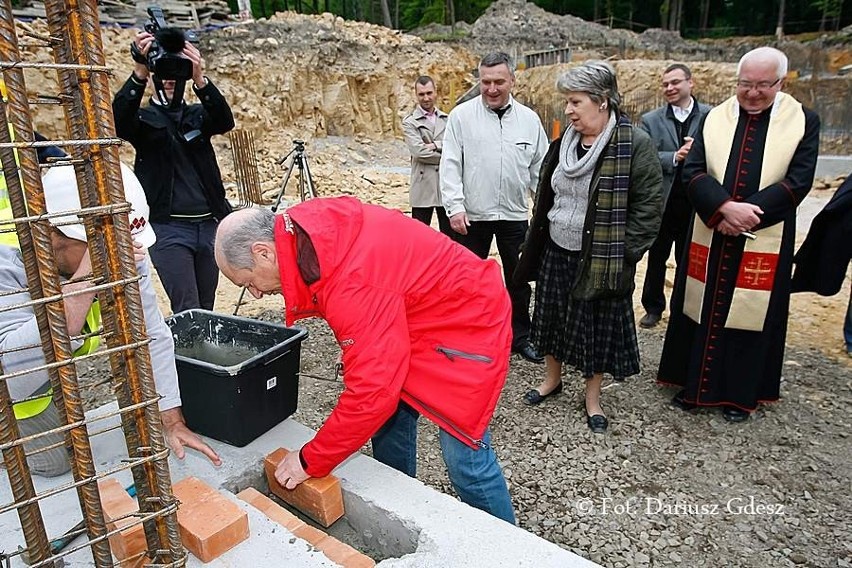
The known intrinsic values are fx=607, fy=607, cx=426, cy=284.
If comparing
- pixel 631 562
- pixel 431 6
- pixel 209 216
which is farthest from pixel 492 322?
pixel 431 6

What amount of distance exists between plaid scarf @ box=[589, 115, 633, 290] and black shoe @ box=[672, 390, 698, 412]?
3.15 feet

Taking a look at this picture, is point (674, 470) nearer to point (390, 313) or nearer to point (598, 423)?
point (598, 423)

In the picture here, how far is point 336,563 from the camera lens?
1649 mm

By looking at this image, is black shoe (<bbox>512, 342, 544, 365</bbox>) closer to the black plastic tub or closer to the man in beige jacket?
the man in beige jacket

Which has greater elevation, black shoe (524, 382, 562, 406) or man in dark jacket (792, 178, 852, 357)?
man in dark jacket (792, 178, 852, 357)

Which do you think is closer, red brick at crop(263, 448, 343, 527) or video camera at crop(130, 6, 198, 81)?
red brick at crop(263, 448, 343, 527)

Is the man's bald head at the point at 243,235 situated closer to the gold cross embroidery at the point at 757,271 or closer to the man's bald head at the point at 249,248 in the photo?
the man's bald head at the point at 249,248

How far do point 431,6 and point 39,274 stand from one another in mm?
43500

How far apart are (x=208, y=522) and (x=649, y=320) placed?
3789mm

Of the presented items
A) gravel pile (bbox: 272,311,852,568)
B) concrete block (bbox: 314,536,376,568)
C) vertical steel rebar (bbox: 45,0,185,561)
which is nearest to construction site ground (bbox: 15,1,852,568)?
gravel pile (bbox: 272,311,852,568)

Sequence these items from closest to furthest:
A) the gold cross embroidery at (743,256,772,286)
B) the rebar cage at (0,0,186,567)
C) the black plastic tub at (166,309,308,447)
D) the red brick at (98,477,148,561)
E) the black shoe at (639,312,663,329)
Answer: the rebar cage at (0,0,186,567), the red brick at (98,477,148,561), the black plastic tub at (166,309,308,447), the gold cross embroidery at (743,256,772,286), the black shoe at (639,312,663,329)

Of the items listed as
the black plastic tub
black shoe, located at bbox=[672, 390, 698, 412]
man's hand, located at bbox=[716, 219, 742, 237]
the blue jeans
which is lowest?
black shoe, located at bbox=[672, 390, 698, 412]

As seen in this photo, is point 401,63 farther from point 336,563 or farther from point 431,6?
point 431,6

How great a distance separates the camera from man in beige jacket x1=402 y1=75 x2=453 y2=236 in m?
5.11
